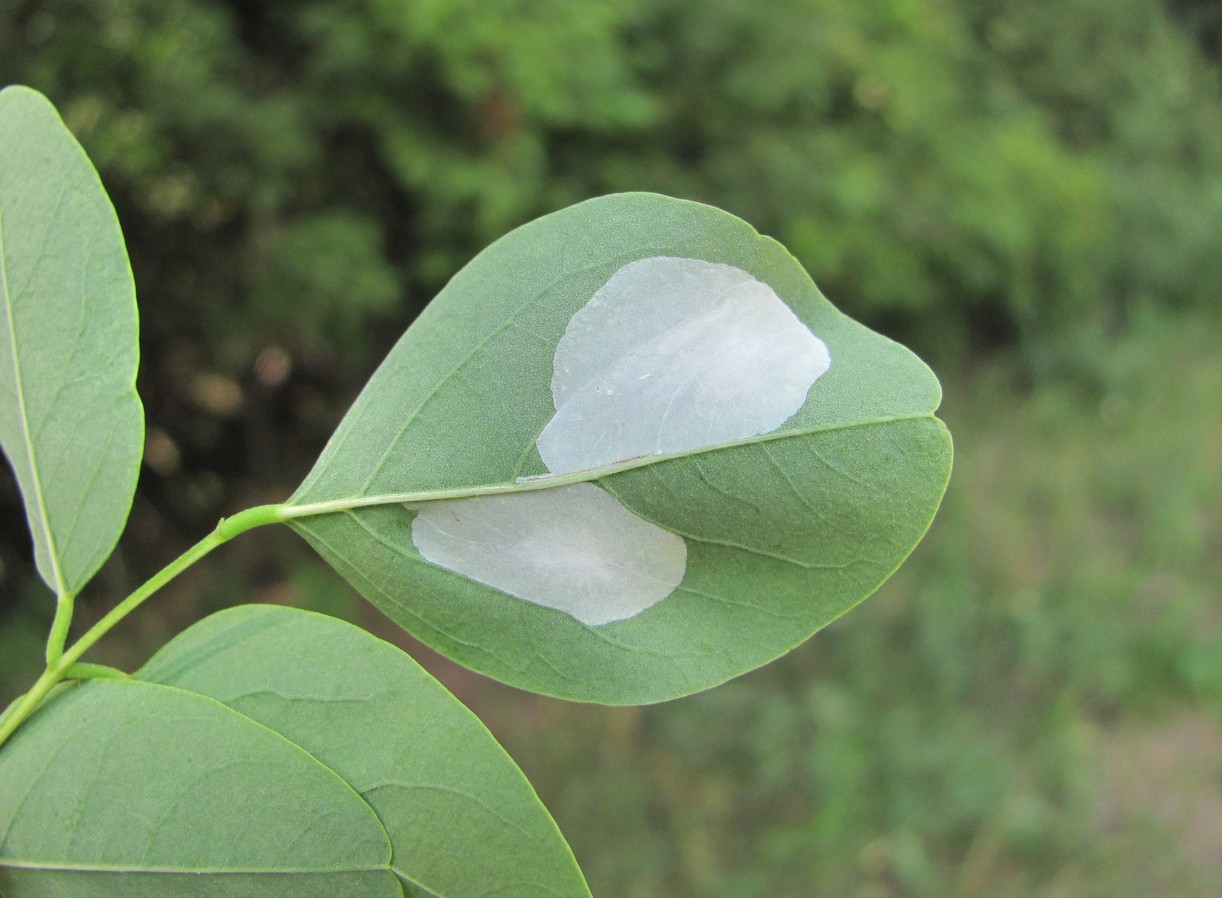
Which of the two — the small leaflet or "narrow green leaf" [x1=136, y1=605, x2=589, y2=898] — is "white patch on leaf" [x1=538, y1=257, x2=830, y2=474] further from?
"narrow green leaf" [x1=136, y1=605, x2=589, y2=898]

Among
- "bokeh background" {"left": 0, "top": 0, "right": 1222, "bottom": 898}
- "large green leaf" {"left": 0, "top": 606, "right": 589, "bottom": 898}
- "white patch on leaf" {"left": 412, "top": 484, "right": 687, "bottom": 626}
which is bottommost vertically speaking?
"bokeh background" {"left": 0, "top": 0, "right": 1222, "bottom": 898}

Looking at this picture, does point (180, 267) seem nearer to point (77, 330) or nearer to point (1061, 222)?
point (77, 330)

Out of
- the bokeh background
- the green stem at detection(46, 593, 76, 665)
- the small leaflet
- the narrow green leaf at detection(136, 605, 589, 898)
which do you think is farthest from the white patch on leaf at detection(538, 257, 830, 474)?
the bokeh background

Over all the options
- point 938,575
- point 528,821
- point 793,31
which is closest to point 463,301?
point 528,821

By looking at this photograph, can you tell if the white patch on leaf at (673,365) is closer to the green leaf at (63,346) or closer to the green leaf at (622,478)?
the green leaf at (622,478)

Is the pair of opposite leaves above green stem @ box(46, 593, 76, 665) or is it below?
above

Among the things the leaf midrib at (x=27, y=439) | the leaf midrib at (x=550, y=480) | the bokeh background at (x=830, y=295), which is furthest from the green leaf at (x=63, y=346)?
the bokeh background at (x=830, y=295)

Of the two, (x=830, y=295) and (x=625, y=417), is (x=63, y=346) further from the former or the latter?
(x=830, y=295)
